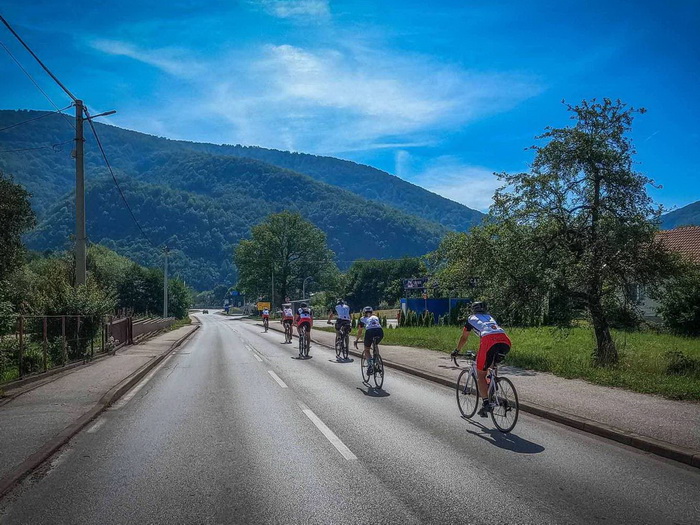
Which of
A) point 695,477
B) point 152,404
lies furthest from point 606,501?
point 152,404

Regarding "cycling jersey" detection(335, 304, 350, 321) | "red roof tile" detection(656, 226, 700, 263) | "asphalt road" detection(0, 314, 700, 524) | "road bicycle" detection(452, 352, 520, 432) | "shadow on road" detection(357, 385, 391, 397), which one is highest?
"red roof tile" detection(656, 226, 700, 263)

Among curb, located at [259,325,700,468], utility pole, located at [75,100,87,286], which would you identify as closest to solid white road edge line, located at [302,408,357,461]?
curb, located at [259,325,700,468]

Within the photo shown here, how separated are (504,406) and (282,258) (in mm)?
84315

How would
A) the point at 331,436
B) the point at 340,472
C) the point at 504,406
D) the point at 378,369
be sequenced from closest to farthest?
1. the point at 340,472
2. the point at 331,436
3. the point at 504,406
4. the point at 378,369

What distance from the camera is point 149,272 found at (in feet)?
229

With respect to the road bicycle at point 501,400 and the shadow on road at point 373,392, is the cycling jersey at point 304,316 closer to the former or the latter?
the shadow on road at point 373,392

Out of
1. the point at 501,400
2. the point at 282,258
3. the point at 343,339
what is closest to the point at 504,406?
the point at 501,400

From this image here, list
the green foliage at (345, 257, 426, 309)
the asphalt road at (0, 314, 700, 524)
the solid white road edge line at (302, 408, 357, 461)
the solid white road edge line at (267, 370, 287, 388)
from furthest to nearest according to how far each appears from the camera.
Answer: the green foliage at (345, 257, 426, 309) < the solid white road edge line at (267, 370, 287, 388) < the solid white road edge line at (302, 408, 357, 461) < the asphalt road at (0, 314, 700, 524)

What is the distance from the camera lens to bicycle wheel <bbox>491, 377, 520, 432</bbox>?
23.2ft

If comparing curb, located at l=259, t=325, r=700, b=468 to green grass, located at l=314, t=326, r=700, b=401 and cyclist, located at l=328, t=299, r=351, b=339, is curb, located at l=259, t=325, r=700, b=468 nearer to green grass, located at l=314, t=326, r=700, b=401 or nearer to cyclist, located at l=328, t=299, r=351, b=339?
green grass, located at l=314, t=326, r=700, b=401

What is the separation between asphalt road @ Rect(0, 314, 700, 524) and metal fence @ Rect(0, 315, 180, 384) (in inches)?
159

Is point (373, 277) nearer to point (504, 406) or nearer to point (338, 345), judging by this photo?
point (338, 345)

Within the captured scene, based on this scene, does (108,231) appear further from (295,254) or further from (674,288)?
(674,288)

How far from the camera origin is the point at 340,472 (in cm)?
533
